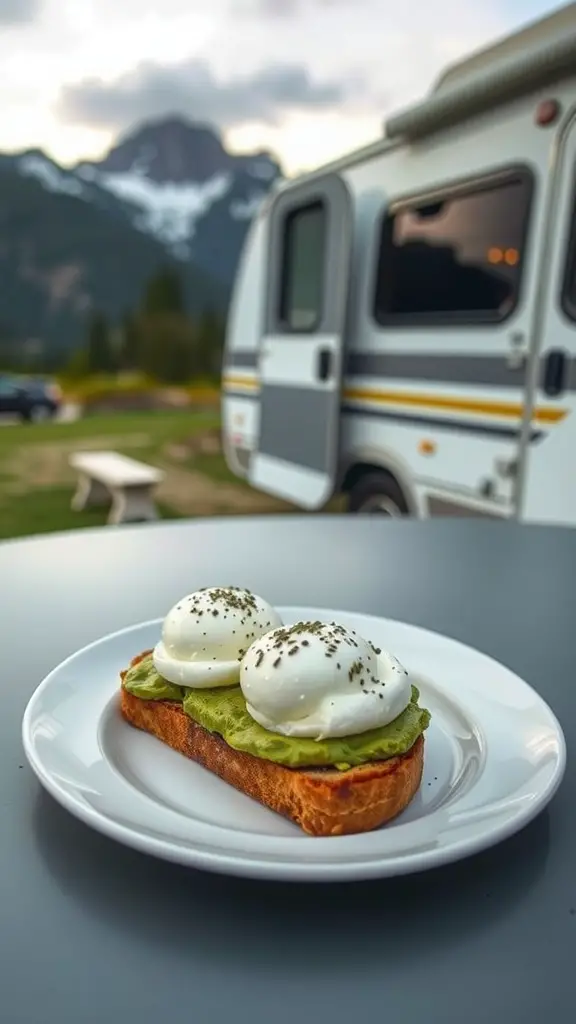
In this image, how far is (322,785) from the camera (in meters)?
0.63

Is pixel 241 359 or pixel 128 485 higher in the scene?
pixel 241 359

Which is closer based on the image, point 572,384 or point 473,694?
point 473,694

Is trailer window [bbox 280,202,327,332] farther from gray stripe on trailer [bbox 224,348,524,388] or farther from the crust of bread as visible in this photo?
the crust of bread

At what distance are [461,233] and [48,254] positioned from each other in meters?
30.3

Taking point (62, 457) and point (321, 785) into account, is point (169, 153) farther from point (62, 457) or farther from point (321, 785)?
point (321, 785)

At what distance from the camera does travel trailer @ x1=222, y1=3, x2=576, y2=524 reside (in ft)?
9.30

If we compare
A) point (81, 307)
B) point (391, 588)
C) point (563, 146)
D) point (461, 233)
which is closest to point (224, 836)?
point (391, 588)

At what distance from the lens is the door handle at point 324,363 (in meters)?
3.94

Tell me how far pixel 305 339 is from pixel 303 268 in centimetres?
44

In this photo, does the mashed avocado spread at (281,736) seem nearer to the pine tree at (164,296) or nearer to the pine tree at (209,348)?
the pine tree at (209,348)

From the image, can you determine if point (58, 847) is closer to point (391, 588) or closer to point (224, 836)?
Answer: point (224, 836)

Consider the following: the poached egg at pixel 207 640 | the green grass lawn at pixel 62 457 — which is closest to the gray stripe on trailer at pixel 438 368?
the poached egg at pixel 207 640

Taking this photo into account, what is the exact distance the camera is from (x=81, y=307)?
26.6 meters

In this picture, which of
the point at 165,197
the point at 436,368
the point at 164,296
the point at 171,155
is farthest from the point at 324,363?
the point at 171,155
